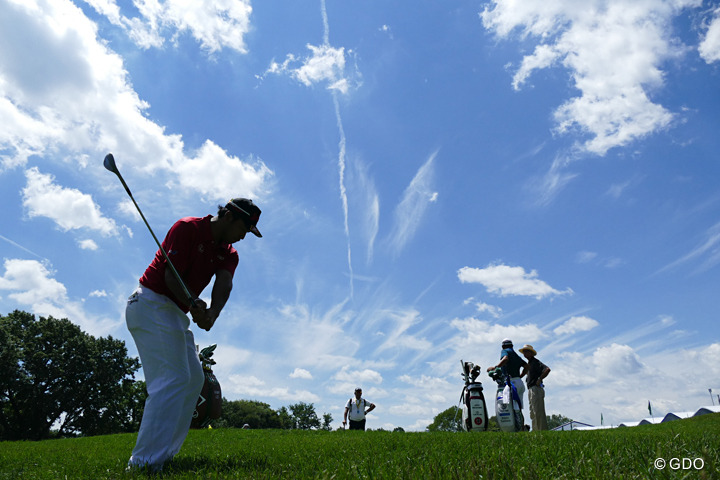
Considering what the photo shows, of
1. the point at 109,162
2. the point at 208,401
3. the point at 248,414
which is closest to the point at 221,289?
the point at 109,162

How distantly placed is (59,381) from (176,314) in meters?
57.1

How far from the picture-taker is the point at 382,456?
4.57 meters

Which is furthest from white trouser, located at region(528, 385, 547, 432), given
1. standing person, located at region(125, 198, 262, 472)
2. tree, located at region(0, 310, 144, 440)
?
tree, located at region(0, 310, 144, 440)

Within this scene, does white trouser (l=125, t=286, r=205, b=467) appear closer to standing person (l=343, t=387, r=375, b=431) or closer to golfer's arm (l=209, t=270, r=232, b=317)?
golfer's arm (l=209, t=270, r=232, b=317)

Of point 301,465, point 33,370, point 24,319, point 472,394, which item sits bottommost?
point 301,465

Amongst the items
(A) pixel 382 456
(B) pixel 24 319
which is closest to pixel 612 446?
(A) pixel 382 456

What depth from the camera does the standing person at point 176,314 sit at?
4.50m

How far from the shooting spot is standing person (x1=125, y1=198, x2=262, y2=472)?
4504mm

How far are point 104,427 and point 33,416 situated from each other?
682cm

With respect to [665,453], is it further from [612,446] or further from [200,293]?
[200,293]

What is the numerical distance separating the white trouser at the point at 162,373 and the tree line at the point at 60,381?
47232 mm

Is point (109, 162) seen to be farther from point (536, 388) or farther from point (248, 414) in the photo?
point (248, 414)

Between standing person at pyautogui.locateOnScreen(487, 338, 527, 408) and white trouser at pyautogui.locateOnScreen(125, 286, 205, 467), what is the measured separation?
9344 millimetres

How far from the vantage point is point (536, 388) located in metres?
12.8
